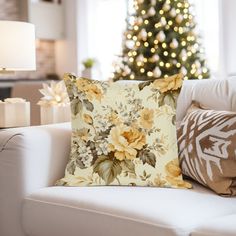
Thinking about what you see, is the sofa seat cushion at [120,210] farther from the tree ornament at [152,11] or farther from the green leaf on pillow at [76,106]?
the tree ornament at [152,11]

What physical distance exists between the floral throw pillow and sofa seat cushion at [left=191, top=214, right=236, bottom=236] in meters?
0.47

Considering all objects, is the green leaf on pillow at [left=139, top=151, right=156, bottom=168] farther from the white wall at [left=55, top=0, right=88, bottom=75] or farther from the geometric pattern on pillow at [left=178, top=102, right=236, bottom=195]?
the white wall at [left=55, top=0, right=88, bottom=75]

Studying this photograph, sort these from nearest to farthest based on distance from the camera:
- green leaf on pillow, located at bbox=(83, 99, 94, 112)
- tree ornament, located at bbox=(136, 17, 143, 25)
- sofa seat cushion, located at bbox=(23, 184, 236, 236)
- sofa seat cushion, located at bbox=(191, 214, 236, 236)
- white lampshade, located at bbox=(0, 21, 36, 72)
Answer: sofa seat cushion, located at bbox=(191, 214, 236, 236) < sofa seat cushion, located at bbox=(23, 184, 236, 236) < green leaf on pillow, located at bbox=(83, 99, 94, 112) < white lampshade, located at bbox=(0, 21, 36, 72) < tree ornament, located at bbox=(136, 17, 143, 25)

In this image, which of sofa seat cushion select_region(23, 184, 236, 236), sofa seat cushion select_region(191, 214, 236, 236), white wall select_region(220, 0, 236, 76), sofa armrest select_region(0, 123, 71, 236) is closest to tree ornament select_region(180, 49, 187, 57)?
white wall select_region(220, 0, 236, 76)

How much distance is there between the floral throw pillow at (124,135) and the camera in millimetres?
2123

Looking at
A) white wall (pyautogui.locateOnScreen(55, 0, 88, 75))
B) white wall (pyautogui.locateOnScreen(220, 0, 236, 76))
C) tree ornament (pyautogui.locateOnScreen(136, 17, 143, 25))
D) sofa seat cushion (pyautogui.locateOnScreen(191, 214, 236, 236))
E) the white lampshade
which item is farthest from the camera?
white wall (pyautogui.locateOnScreen(55, 0, 88, 75))

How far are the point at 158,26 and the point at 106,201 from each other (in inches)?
109

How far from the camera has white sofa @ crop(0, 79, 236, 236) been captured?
5.50 feet

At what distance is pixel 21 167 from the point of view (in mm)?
2150

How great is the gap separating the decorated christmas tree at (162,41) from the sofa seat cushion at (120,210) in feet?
8.00

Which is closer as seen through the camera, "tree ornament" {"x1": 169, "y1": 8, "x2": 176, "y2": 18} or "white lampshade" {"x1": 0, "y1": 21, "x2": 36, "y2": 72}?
"white lampshade" {"x1": 0, "y1": 21, "x2": 36, "y2": 72}

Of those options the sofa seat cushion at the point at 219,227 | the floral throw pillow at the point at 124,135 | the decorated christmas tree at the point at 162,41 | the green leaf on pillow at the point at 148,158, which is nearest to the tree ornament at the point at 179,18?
the decorated christmas tree at the point at 162,41

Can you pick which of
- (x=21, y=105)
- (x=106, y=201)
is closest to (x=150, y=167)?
(x=106, y=201)

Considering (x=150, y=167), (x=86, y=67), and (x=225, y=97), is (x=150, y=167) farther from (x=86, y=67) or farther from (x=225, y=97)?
(x=86, y=67)
